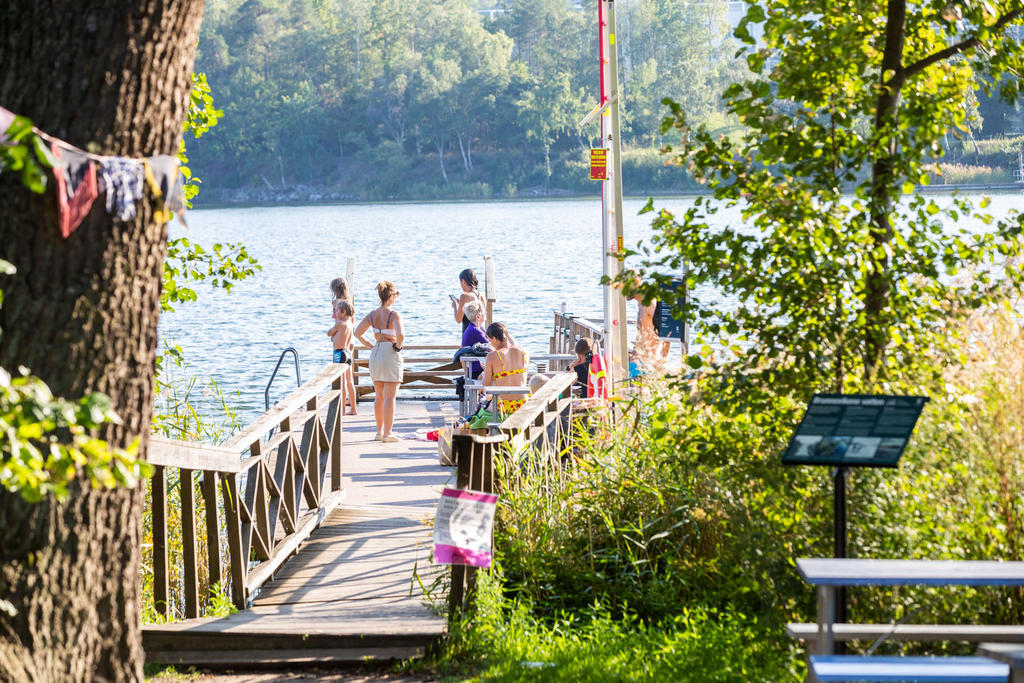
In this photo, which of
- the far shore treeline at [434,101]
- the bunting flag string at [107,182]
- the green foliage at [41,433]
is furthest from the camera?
the far shore treeline at [434,101]

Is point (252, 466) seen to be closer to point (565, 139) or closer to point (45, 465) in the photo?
point (45, 465)

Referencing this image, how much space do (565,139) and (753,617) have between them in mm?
70373

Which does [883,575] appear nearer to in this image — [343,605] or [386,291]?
[343,605]

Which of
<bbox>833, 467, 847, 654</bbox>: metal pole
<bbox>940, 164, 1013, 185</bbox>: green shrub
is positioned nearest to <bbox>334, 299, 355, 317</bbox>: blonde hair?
<bbox>833, 467, 847, 654</bbox>: metal pole

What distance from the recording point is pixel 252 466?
235 inches

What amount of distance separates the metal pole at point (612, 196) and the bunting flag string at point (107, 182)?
633 cm

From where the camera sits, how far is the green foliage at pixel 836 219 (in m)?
4.29

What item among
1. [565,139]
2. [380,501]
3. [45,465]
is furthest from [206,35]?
[45,465]

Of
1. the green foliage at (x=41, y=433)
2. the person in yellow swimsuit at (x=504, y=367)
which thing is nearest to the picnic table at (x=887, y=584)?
the green foliage at (x=41, y=433)

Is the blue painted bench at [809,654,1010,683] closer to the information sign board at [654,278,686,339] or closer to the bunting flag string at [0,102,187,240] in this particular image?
the bunting flag string at [0,102,187,240]

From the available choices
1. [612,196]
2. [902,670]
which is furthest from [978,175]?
[902,670]

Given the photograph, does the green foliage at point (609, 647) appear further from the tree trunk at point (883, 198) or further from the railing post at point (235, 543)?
the railing post at point (235, 543)

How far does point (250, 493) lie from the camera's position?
6094 millimetres

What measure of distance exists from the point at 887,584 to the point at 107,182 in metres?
2.46
